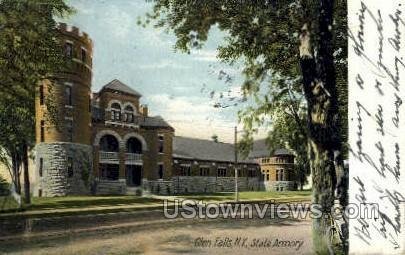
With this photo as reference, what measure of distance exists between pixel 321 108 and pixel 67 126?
4.85 metres

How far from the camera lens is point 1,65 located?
26.4 ft

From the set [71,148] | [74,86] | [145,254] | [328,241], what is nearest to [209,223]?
[145,254]

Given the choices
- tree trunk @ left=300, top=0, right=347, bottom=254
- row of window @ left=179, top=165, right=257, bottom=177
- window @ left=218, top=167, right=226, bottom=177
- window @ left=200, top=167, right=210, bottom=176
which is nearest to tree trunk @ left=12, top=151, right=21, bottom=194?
row of window @ left=179, top=165, right=257, bottom=177

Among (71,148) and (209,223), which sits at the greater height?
(71,148)

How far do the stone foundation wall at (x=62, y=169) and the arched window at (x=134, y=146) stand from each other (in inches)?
31.9

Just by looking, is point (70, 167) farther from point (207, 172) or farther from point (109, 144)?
point (207, 172)

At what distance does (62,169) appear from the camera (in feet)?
29.4

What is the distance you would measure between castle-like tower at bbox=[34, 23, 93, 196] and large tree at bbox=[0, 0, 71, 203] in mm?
184

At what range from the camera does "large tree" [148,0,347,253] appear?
7.50m

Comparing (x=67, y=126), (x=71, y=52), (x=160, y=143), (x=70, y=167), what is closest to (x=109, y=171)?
(x=70, y=167)

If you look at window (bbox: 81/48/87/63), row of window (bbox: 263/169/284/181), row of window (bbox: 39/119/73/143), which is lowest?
row of window (bbox: 263/169/284/181)

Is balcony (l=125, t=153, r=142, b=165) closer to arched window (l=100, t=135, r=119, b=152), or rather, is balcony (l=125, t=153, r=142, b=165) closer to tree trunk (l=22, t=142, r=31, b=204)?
arched window (l=100, t=135, r=119, b=152)

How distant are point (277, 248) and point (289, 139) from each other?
223 centimetres

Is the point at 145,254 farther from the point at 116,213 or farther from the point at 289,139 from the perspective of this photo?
the point at 289,139
